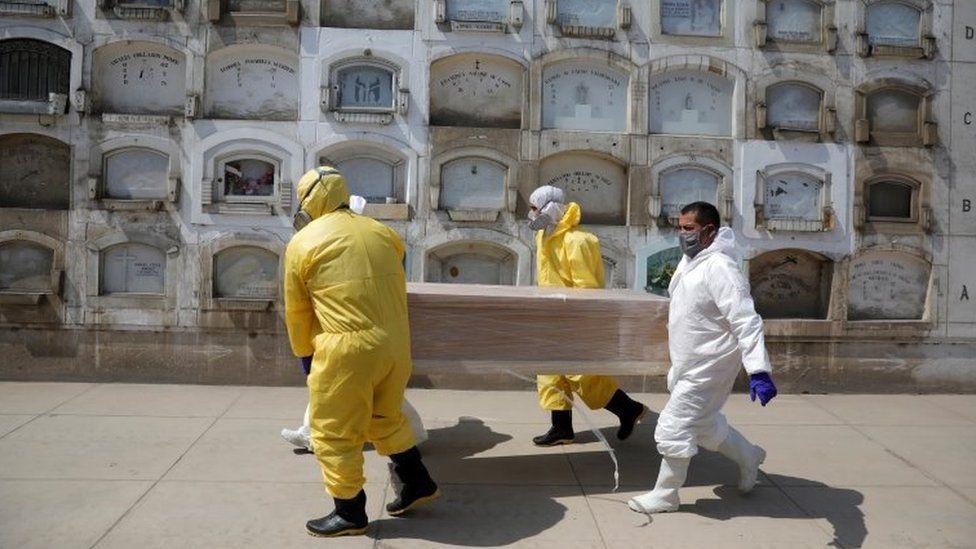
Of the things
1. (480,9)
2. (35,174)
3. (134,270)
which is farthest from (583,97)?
(35,174)

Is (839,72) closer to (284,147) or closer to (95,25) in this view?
(284,147)

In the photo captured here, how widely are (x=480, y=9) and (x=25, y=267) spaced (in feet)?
12.3

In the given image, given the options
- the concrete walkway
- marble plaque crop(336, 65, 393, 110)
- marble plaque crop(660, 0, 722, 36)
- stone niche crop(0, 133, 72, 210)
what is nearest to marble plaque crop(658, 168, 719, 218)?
marble plaque crop(660, 0, 722, 36)

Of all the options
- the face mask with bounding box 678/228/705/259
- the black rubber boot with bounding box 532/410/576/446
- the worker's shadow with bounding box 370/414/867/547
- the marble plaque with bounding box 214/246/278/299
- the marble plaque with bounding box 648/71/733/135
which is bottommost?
the worker's shadow with bounding box 370/414/867/547

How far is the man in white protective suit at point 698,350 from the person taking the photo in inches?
132

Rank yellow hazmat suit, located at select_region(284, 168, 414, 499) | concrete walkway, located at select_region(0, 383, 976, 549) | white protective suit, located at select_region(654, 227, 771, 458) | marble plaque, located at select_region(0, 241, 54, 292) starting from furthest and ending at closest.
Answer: marble plaque, located at select_region(0, 241, 54, 292), white protective suit, located at select_region(654, 227, 771, 458), concrete walkway, located at select_region(0, 383, 976, 549), yellow hazmat suit, located at select_region(284, 168, 414, 499)

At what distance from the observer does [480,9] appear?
582cm

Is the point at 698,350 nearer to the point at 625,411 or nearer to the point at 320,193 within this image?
the point at 625,411

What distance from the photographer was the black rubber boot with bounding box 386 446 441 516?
3238mm

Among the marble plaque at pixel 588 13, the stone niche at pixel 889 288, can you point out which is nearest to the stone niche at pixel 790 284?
the stone niche at pixel 889 288

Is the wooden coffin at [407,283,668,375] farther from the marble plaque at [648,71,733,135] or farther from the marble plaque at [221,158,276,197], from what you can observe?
the marble plaque at [648,71,733,135]

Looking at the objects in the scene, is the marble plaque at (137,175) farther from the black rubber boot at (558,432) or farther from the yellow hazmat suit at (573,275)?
the black rubber boot at (558,432)

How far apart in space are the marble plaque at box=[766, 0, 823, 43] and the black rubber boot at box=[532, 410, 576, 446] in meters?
3.45

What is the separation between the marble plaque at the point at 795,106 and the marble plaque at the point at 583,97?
3.82 ft
